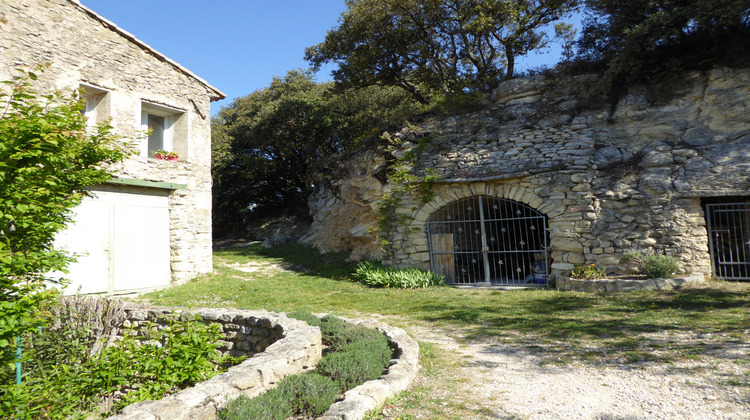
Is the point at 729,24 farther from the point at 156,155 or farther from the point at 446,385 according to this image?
the point at 156,155

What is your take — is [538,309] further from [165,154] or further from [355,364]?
[165,154]

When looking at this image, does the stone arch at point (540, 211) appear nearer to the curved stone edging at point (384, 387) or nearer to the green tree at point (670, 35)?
the green tree at point (670, 35)

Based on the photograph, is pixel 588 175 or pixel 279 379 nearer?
pixel 279 379

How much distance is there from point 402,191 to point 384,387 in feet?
25.6

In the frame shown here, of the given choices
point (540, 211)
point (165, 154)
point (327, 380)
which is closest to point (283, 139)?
point (165, 154)

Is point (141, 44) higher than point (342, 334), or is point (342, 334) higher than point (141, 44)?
point (141, 44)

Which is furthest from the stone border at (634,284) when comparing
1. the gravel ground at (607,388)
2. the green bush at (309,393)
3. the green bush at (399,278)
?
the green bush at (309,393)

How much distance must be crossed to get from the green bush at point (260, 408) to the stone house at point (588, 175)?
7.41 metres

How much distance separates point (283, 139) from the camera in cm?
1798

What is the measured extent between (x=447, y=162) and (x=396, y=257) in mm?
2804

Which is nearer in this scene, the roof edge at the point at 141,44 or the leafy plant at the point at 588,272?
the leafy plant at the point at 588,272

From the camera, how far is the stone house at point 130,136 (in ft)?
28.0

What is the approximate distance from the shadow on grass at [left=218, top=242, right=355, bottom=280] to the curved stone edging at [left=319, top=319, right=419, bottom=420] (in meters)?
6.70

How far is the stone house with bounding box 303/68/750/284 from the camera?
28.8 feet
